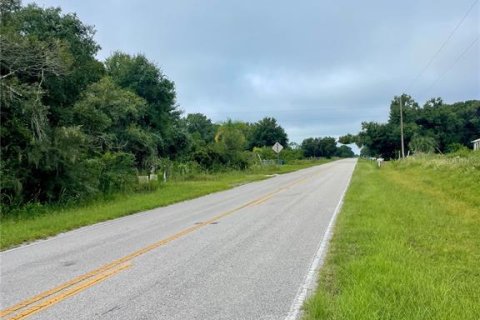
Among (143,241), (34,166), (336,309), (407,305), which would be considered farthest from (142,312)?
(34,166)

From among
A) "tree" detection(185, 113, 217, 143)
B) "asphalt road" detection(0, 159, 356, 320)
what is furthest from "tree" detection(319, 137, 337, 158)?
"asphalt road" detection(0, 159, 356, 320)

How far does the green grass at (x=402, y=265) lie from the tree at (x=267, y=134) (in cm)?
9983

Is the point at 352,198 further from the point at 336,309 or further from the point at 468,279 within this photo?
the point at 336,309

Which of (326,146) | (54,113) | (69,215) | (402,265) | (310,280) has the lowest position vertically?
→ (310,280)

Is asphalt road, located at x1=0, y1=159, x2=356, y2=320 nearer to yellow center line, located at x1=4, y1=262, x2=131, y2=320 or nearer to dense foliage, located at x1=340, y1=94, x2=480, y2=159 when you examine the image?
yellow center line, located at x1=4, y1=262, x2=131, y2=320

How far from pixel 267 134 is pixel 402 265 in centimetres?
10824

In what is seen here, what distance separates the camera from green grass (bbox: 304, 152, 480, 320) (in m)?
5.11

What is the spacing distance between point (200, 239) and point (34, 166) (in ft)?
32.9

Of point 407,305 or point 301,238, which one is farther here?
point 301,238

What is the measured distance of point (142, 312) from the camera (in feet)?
18.1

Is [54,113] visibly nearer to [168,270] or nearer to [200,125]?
[168,270]

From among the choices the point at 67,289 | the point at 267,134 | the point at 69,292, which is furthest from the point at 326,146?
the point at 69,292

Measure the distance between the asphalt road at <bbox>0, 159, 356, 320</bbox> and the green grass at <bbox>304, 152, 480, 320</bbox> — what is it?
53 centimetres

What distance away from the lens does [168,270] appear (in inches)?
299
